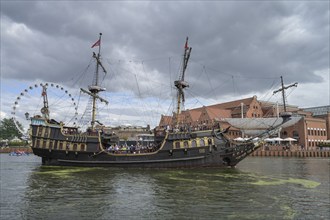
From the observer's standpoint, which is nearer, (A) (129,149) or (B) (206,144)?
(B) (206,144)

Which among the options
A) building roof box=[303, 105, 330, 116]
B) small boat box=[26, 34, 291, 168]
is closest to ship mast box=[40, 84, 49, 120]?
small boat box=[26, 34, 291, 168]

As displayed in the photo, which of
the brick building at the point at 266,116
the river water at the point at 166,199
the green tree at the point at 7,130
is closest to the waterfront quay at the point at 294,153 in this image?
the brick building at the point at 266,116

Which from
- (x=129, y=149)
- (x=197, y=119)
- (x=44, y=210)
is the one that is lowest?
(x=44, y=210)

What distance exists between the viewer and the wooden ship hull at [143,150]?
132 ft

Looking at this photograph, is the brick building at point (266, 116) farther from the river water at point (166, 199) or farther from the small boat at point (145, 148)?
the river water at point (166, 199)

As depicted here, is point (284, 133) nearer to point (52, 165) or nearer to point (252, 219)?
point (52, 165)

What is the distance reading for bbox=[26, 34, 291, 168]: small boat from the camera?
1583 inches

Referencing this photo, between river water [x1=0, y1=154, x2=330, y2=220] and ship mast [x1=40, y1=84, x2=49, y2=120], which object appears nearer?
river water [x1=0, y1=154, x2=330, y2=220]

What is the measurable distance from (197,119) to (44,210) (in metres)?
96.1

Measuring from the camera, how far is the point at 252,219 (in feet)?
51.2

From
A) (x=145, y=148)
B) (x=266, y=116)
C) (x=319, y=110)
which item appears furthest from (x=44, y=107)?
(x=319, y=110)

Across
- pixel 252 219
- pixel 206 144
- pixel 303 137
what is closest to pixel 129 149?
pixel 206 144

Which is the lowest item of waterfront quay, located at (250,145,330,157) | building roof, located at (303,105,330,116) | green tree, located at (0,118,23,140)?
waterfront quay, located at (250,145,330,157)

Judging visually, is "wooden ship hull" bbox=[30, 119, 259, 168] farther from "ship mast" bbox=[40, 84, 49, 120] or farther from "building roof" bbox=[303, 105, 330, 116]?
"building roof" bbox=[303, 105, 330, 116]
